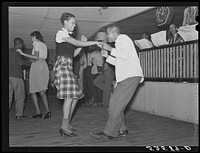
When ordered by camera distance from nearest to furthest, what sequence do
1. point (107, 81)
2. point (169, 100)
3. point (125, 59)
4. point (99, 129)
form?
point (125, 59) → point (99, 129) → point (169, 100) → point (107, 81)

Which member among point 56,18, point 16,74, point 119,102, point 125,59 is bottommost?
point 119,102

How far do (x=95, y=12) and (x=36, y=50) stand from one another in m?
2.10

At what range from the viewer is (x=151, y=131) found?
3.25 meters

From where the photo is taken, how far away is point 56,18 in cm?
602

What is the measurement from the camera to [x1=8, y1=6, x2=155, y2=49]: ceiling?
18.1ft

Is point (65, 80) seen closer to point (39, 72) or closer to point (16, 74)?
point (39, 72)

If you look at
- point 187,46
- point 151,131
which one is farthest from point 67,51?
point 187,46

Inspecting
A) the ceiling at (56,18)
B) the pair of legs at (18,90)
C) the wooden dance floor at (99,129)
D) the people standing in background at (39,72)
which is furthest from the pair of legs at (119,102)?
the ceiling at (56,18)

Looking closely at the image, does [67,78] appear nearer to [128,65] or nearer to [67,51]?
[67,51]

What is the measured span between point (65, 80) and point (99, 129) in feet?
2.92

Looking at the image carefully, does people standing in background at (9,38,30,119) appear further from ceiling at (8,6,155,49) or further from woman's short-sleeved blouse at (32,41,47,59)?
ceiling at (8,6,155,49)

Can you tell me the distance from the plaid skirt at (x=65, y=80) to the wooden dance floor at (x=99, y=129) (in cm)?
50

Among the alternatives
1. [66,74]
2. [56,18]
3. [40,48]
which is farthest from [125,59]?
[56,18]

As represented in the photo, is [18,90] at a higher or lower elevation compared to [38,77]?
lower
